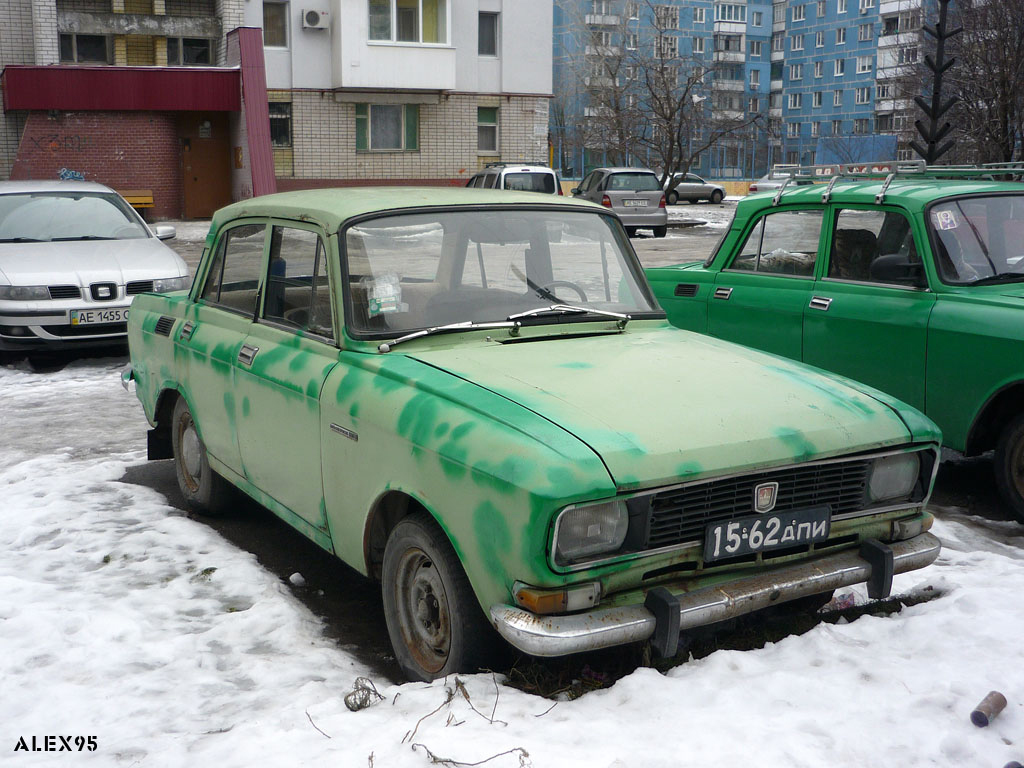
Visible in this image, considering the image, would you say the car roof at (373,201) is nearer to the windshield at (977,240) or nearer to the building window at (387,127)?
the windshield at (977,240)

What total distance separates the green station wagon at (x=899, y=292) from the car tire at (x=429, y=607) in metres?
3.24

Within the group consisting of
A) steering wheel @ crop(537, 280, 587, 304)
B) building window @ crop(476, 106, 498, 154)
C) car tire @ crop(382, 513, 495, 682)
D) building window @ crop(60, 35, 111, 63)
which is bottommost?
car tire @ crop(382, 513, 495, 682)

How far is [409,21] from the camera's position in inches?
1401

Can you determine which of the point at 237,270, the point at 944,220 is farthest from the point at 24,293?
the point at 944,220

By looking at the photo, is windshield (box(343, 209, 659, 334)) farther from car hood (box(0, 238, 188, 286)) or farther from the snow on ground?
car hood (box(0, 238, 188, 286))

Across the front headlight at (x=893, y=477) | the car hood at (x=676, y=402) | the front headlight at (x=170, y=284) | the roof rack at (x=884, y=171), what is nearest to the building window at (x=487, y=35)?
the front headlight at (x=170, y=284)

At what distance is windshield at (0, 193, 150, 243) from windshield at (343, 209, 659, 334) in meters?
7.74

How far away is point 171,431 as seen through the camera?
6.05 metres

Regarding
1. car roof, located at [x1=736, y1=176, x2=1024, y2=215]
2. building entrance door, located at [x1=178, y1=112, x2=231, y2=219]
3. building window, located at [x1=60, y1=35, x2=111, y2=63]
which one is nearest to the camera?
car roof, located at [x1=736, y1=176, x2=1024, y2=215]

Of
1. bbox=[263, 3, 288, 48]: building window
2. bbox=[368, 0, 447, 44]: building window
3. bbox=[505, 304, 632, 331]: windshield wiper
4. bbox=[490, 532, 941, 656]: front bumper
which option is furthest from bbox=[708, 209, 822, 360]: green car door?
bbox=[263, 3, 288, 48]: building window

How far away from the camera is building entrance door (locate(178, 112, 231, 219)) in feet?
111

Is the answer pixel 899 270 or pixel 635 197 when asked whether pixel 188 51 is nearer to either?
pixel 635 197

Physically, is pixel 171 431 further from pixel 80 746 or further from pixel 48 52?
pixel 48 52

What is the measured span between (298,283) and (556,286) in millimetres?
1075
